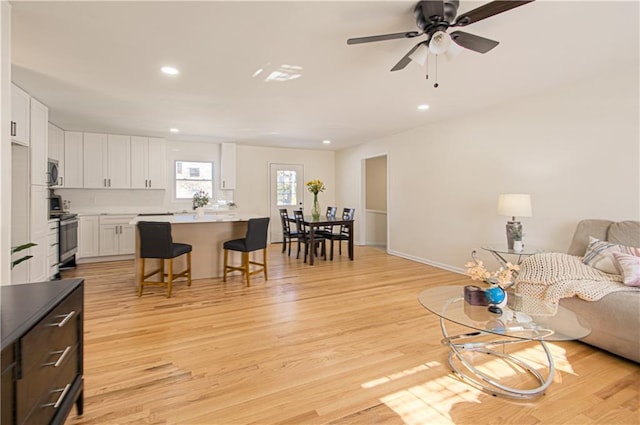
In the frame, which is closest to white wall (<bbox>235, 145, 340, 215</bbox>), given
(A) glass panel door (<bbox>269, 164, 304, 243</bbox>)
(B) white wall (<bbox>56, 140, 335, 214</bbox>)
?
(B) white wall (<bbox>56, 140, 335, 214</bbox>)

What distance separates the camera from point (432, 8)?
2.00m

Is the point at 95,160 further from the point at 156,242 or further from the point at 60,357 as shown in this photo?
the point at 60,357

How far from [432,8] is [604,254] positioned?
8.65ft

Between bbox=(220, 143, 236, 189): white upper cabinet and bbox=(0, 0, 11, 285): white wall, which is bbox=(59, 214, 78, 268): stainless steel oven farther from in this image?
bbox=(0, 0, 11, 285): white wall

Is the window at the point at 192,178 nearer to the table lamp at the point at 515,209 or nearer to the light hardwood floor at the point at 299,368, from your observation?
the light hardwood floor at the point at 299,368

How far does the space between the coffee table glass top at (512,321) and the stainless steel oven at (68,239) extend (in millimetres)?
5237

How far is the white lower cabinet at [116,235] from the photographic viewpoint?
580 cm

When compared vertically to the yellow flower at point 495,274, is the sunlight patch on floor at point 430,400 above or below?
below

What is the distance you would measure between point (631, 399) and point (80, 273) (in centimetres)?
649

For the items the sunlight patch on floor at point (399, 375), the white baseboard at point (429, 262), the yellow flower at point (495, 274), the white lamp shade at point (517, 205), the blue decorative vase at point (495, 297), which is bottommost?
the sunlight patch on floor at point (399, 375)

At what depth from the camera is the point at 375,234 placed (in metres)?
7.92

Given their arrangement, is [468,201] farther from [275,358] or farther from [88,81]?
[88,81]

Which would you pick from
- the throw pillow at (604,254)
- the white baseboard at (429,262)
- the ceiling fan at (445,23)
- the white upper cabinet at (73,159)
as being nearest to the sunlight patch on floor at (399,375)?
the throw pillow at (604,254)

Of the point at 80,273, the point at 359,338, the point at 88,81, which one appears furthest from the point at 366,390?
the point at 80,273
